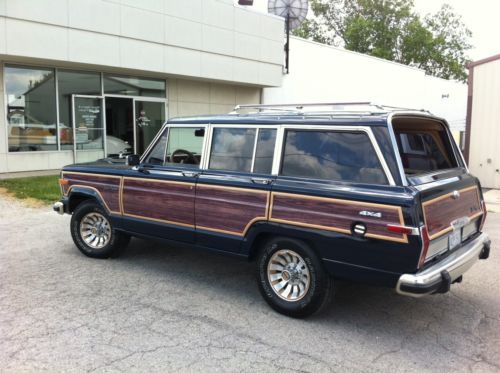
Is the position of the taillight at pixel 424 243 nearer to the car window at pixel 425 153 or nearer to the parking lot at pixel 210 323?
the parking lot at pixel 210 323

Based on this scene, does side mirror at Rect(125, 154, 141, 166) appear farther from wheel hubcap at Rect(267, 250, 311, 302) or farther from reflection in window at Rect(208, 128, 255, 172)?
wheel hubcap at Rect(267, 250, 311, 302)

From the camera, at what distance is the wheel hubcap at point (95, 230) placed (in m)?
6.07

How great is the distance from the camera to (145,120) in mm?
16422

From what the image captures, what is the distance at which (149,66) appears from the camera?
14.8m

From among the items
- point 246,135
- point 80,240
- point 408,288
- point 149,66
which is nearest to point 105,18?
point 149,66

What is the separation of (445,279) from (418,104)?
28.3 metres

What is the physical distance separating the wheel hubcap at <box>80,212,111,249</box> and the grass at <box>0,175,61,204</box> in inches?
176

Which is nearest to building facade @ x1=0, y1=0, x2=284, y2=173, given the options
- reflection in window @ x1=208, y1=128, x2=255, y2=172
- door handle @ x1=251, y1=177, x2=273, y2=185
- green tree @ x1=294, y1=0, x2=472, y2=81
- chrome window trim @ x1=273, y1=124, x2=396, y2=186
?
reflection in window @ x1=208, y1=128, x2=255, y2=172

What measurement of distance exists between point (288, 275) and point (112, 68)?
38.6 feet

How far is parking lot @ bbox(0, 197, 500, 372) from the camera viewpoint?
3.59 metres

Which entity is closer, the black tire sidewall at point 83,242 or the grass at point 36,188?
the black tire sidewall at point 83,242

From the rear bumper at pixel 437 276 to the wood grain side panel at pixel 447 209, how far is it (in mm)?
260

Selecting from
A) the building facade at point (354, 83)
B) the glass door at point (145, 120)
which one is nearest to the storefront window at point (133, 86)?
the glass door at point (145, 120)

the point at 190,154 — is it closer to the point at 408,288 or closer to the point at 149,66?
the point at 408,288
